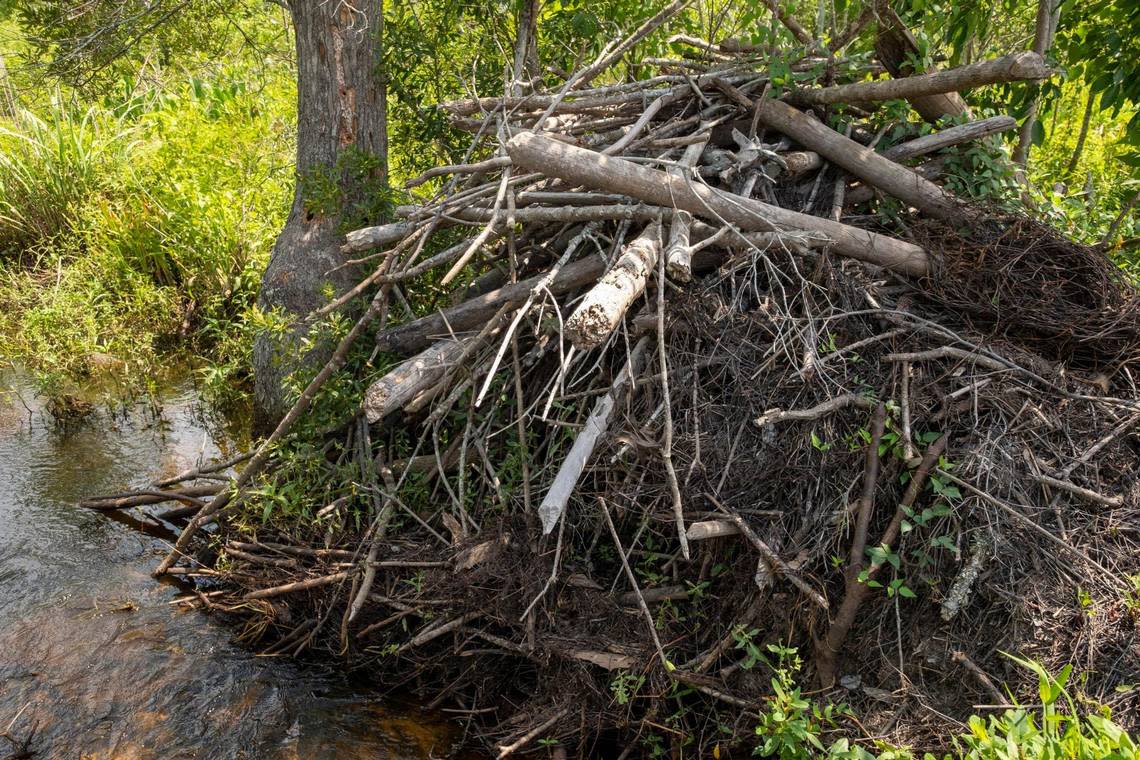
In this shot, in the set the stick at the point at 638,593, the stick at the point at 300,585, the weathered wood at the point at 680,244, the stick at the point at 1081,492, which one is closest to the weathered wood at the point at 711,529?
the stick at the point at 638,593

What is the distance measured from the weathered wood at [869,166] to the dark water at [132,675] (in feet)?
10.3

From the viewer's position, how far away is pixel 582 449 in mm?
3471

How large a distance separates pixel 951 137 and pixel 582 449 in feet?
8.16

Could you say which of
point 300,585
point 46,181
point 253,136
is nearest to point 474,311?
point 300,585

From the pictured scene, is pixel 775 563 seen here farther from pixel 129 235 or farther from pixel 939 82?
pixel 129 235

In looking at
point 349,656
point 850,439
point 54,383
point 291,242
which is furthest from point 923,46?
A: point 54,383

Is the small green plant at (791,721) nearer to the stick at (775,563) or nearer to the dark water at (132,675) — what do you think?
the stick at (775,563)

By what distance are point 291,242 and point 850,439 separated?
323 cm

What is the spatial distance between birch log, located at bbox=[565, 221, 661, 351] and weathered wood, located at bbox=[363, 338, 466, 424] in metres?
0.96

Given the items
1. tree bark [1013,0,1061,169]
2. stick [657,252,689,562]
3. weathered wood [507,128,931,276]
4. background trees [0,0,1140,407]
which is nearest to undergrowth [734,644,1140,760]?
stick [657,252,689,562]

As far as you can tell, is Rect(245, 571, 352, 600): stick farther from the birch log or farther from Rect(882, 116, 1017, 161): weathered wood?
Rect(882, 116, 1017, 161): weathered wood

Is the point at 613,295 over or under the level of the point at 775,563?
over

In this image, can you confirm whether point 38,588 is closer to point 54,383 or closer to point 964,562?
point 54,383

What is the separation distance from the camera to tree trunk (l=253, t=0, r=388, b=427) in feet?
15.9
